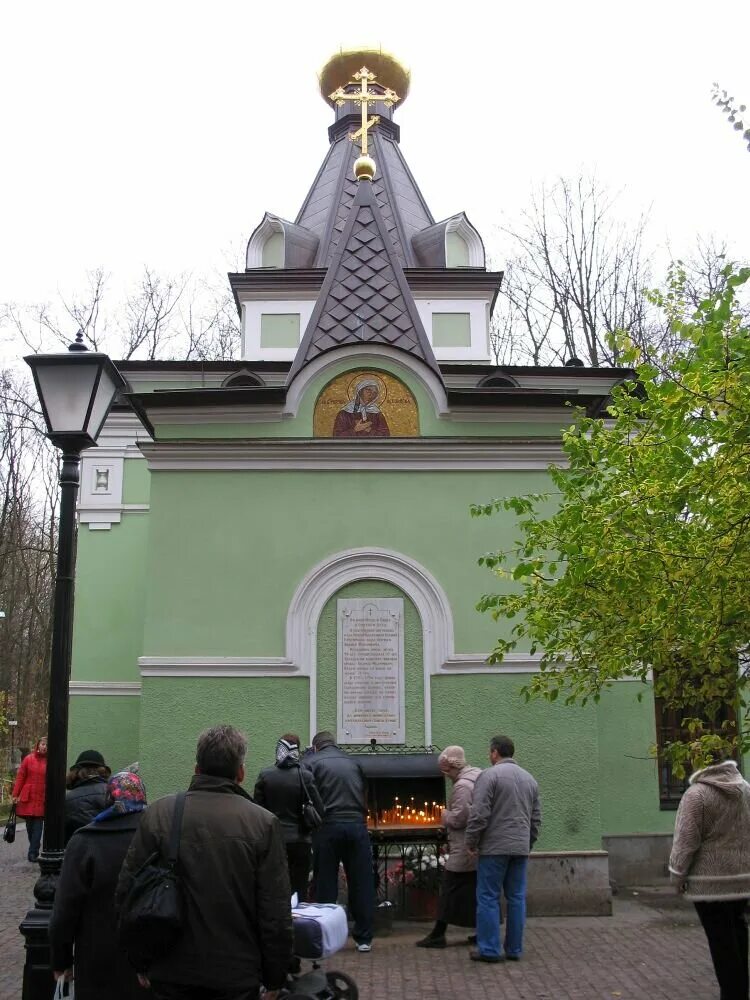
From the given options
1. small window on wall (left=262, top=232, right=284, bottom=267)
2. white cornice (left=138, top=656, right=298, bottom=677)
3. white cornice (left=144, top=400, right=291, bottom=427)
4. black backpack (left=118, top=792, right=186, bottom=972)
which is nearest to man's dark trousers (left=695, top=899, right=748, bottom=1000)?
black backpack (left=118, top=792, right=186, bottom=972)

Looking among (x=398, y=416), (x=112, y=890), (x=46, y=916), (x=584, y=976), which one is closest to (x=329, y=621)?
(x=398, y=416)

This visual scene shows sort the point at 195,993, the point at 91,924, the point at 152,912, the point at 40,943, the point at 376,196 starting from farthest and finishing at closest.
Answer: the point at 376,196 → the point at 40,943 → the point at 91,924 → the point at 195,993 → the point at 152,912

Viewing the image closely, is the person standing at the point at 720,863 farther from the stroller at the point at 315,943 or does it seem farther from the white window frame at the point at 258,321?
the white window frame at the point at 258,321

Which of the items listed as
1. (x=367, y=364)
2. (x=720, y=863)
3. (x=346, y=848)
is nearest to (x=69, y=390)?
(x=346, y=848)

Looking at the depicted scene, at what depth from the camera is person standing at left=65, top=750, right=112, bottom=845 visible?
7129mm

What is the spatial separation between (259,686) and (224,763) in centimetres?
655

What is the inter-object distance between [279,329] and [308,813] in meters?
12.4

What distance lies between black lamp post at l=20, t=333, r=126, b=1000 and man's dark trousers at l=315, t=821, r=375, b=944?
2.94 metres

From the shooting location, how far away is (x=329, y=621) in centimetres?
1078

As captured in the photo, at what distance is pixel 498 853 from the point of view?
317 inches

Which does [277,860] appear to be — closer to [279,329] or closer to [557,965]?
[557,965]

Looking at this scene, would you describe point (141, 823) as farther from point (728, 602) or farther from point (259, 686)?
point (259, 686)

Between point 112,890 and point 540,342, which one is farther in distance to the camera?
point 540,342

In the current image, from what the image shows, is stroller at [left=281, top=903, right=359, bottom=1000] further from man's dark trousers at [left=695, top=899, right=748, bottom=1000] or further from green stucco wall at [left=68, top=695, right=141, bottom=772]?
green stucco wall at [left=68, top=695, right=141, bottom=772]
